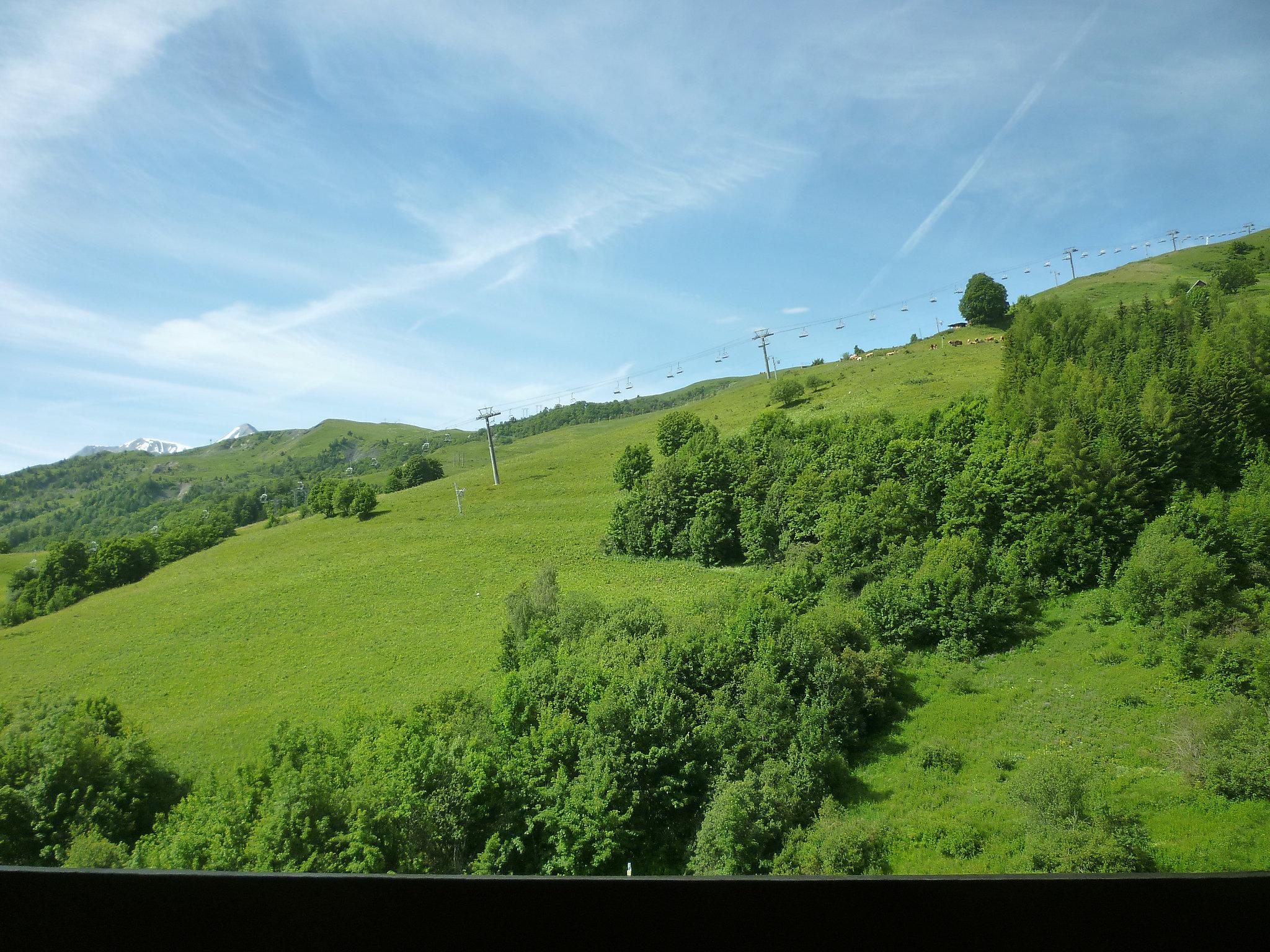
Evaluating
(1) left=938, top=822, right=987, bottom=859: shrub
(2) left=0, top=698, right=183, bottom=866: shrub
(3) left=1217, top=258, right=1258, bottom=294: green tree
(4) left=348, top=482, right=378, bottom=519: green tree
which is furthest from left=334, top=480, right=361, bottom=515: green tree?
(3) left=1217, top=258, right=1258, bottom=294: green tree

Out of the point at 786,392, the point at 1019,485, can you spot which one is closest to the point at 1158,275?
the point at 786,392

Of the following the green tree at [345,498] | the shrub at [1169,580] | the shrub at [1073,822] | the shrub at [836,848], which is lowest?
the shrub at [836,848]

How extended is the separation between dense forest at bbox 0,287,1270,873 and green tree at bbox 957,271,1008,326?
→ 18.5 metres

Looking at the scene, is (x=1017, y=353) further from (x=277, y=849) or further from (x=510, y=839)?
(x=277, y=849)

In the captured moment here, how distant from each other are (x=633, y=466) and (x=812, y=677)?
105 ft

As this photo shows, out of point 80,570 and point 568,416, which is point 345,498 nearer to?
point 80,570

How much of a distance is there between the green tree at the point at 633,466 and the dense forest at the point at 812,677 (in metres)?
12.5

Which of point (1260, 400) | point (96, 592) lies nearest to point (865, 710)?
point (1260, 400)

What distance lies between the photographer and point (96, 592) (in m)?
55.0

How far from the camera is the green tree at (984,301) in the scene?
2421 inches

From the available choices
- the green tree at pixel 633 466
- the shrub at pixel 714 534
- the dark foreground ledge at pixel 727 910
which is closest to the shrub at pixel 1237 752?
the dark foreground ledge at pixel 727 910

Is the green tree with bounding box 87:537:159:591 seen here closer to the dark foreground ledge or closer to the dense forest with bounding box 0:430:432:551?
the dense forest with bounding box 0:430:432:551

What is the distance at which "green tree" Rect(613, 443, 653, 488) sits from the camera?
55438mm

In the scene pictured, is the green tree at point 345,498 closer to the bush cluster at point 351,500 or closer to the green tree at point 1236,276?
the bush cluster at point 351,500
